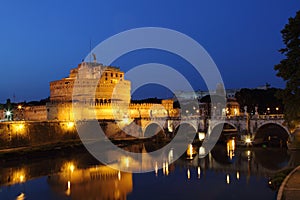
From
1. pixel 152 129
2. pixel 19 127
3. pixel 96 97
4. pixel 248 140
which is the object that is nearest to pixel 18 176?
pixel 19 127

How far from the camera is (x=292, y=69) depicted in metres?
13.7

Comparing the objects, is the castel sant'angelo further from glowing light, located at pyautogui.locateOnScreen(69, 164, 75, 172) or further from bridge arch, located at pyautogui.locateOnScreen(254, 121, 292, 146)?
glowing light, located at pyautogui.locateOnScreen(69, 164, 75, 172)

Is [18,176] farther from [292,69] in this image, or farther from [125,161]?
[292,69]

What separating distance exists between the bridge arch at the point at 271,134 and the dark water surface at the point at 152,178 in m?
3.37

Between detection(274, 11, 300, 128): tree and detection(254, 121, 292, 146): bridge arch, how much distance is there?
1503 cm

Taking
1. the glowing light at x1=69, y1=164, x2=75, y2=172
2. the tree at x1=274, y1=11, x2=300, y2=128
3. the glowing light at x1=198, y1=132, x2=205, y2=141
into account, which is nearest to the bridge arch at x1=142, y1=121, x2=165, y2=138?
the glowing light at x1=198, y1=132, x2=205, y2=141

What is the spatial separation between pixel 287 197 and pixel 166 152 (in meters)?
20.7

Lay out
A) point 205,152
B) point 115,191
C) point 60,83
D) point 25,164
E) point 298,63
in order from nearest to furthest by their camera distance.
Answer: point 298,63, point 115,191, point 25,164, point 205,152, point 60,83

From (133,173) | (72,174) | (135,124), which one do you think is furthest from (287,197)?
(135,124)

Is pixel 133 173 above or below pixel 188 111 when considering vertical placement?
below

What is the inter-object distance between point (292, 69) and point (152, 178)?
10.1m

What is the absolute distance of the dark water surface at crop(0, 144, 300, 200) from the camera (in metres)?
16.4

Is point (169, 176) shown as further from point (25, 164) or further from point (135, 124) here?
point (135, 124)

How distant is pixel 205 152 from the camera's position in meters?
29.4
